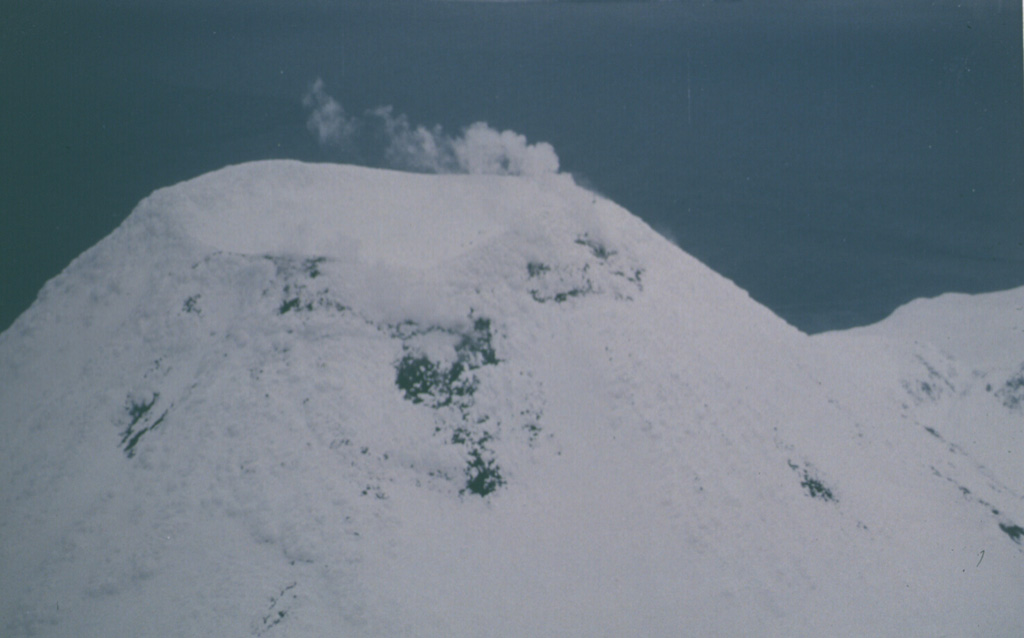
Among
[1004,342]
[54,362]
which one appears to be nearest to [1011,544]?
[1004,342]

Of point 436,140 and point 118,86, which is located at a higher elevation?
point 436,140

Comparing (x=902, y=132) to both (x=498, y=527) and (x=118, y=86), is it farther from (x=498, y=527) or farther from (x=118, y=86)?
(x=118, y=86)

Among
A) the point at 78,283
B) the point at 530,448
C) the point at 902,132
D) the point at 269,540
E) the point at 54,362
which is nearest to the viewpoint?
the point at 269,540

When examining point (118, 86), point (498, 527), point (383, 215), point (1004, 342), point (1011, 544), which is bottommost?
point (498, 527)

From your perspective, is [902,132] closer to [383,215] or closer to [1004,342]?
[1004,342]

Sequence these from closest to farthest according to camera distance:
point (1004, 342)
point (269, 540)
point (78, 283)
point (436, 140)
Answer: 1. point (269, 540)
2. point (78, 283)
3. point (436, 140)
4. point (1004, 342)

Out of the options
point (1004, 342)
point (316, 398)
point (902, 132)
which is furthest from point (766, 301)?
point (316, 398)

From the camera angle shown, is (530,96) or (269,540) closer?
(269,540)
